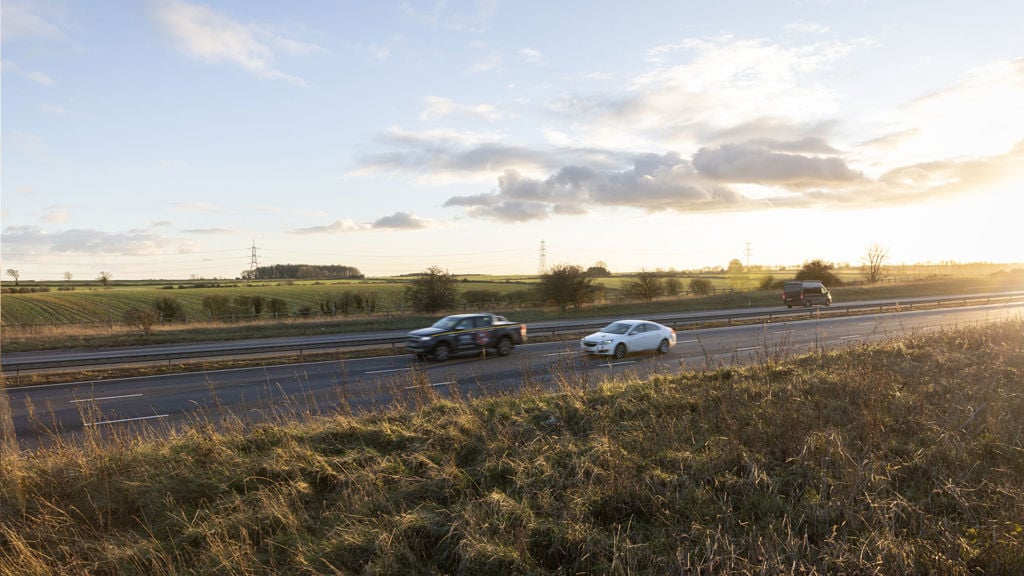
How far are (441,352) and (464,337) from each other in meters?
1.11

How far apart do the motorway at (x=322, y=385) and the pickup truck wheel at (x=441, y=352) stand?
1.63 feet

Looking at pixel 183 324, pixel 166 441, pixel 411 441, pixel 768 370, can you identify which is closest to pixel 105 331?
pixel 183 324

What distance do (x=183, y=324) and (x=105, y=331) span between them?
4828mm

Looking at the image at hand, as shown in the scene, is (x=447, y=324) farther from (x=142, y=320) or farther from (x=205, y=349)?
(x=142, y=320)

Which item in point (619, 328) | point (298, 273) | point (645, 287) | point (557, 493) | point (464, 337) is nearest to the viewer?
point (557, 493)

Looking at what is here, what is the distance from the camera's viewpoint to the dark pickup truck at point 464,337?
20344 mm

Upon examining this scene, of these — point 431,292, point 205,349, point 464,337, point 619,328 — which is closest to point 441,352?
point 464,337

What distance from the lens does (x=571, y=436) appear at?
727 centimetres

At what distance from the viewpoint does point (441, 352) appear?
2044 centimetres

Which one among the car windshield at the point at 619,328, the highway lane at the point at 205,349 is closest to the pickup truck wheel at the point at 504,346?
the car windshield at the point at 619,328

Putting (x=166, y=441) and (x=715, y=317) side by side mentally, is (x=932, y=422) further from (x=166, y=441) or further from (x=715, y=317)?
(x=715, y=317)

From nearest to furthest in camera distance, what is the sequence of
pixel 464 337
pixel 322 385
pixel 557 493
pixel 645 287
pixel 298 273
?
pixel 557 493
pixel 322 385
pixel 464 337
pixel 645 287
pixel 298 273

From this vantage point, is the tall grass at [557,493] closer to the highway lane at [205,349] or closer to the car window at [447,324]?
the car window at [447,324]

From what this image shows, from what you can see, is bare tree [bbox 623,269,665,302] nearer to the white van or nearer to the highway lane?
the white van
